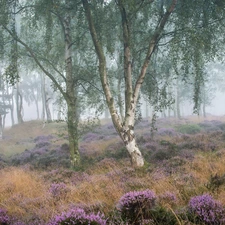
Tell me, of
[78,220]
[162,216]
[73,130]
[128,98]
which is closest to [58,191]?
[78,220]

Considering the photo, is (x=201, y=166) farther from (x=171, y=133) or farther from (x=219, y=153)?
(x=171, y=133)

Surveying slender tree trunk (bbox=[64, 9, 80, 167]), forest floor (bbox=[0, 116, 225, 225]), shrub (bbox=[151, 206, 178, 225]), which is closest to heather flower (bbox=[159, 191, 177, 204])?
forest floor (bbox=[0, 116, 225, 225])

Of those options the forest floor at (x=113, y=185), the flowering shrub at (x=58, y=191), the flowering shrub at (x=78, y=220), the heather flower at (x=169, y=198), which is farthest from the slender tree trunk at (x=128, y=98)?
the flowering shrub at (x=78, y=220)

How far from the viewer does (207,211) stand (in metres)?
4.01

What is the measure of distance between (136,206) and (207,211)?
3.86ft

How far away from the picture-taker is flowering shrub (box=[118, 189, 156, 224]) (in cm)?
427

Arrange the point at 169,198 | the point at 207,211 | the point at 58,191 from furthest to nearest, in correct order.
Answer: the point at 58,191, the point at 169,198, the point at 207,211

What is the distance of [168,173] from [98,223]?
4.65 metres

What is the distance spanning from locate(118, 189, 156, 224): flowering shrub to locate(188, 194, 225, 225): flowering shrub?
706mm

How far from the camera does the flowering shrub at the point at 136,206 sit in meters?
4.27

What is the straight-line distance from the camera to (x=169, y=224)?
3.99 m

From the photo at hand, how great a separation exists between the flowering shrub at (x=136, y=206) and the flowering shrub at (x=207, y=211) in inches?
27.8

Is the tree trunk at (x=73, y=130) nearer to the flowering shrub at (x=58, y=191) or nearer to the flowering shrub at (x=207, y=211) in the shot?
the flowering shrub at (x=58, y=191)

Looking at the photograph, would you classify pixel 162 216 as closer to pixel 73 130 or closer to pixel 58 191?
pixel 58 191
